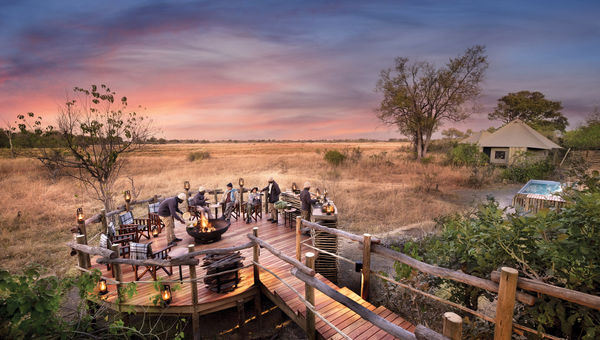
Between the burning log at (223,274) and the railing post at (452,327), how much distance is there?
4503mm

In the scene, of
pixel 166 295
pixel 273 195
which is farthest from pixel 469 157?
pixel 166 295

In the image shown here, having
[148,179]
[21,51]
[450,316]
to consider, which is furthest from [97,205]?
[450,316]

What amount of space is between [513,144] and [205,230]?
31519 mm

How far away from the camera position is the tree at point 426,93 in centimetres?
2889

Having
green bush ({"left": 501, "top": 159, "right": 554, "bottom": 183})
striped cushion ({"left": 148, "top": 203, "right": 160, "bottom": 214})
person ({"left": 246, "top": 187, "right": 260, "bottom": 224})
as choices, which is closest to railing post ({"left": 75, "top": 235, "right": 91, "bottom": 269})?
striped cushion ({"left": 148, "top": 203, "right": 160, "bottom": 214})

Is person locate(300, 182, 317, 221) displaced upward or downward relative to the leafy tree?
downward

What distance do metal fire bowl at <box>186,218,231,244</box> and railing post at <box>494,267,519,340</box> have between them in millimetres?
7088

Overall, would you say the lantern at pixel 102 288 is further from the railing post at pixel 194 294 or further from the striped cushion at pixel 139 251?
the railing post at pixel 194 294

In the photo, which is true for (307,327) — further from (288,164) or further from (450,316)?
(288,164)

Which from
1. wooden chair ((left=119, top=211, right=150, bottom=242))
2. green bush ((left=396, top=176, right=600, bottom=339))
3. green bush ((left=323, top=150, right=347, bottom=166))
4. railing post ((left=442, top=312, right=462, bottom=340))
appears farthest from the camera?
green bush ((left=323, top=150, right=347, bottom=166))

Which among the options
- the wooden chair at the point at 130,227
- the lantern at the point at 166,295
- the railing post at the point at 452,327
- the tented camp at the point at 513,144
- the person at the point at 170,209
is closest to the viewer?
the railing post at the point at 452,327

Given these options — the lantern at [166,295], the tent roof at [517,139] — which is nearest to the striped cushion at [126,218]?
the lantern at [166,295]

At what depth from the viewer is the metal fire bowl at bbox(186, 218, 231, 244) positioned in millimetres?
7891

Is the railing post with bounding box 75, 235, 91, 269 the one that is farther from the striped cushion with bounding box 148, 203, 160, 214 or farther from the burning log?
the striped cushion with bounding box 148, 203, 160, 214
